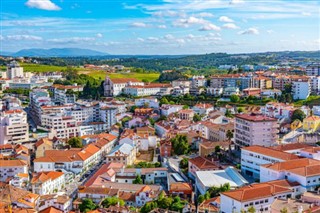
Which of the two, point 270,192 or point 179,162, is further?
point 179,162

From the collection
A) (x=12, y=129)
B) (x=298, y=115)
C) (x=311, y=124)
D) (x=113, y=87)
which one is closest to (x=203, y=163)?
(x=311, y=124)

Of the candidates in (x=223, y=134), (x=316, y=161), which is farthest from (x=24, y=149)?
(x=316, y=161)

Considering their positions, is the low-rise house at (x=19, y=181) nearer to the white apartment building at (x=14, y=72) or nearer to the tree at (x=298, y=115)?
the tree at (x=298, y=115)

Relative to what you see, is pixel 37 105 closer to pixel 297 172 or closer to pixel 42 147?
pixel 42 147

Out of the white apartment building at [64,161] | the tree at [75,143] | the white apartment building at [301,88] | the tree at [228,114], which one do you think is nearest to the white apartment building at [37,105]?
the tree at [75,143]

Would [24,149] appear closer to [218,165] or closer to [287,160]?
[218,165]

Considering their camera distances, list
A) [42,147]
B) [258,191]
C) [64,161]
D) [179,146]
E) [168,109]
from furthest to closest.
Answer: [168,109]
[42,147]
[179,146]
[64,161]
[258,191]
